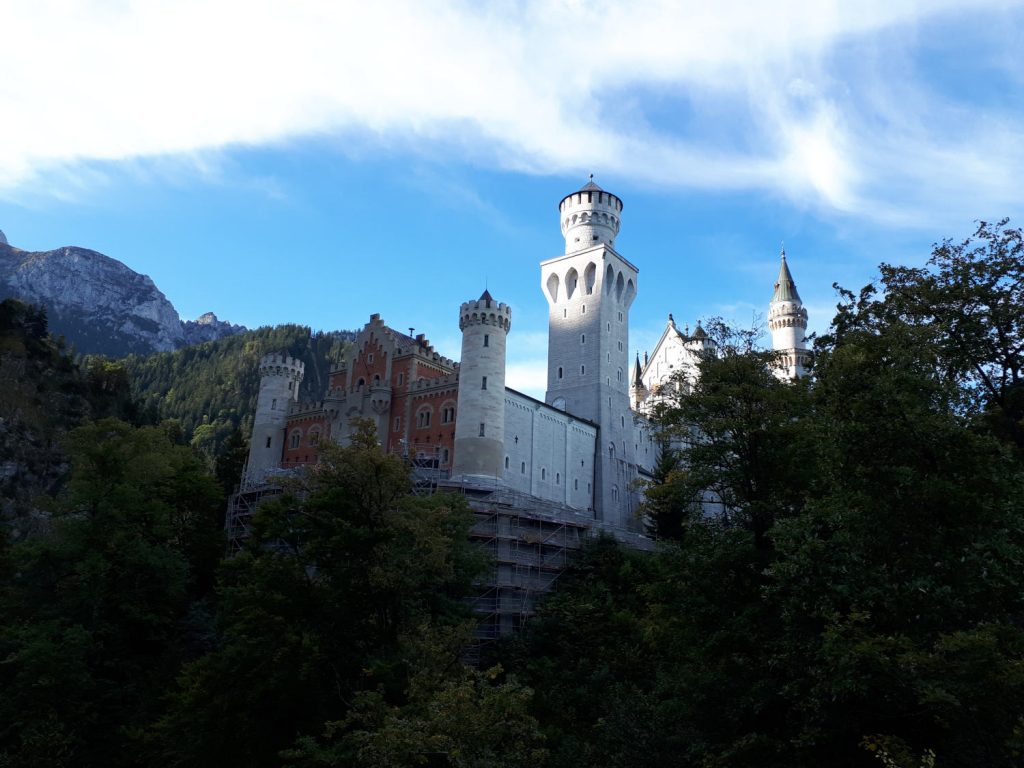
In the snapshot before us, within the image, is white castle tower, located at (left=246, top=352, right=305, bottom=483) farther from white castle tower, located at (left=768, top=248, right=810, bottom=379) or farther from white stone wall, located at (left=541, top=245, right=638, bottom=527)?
white castle tower, located at (left=768, top=248, right=810, bottom=379)

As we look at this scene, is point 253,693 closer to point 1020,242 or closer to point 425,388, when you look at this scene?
point 1020,242

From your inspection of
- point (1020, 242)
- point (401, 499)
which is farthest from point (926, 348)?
point (401, 499)

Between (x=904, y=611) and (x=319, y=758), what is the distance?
14.2m

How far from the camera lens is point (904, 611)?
56.5 feet

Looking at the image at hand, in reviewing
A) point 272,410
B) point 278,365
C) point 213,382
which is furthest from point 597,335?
point 213,382

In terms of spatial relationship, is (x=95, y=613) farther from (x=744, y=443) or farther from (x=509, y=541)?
(x=744, y=443)

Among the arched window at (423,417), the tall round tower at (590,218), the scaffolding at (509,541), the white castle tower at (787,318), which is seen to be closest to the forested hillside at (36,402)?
the scaffolding at (509,541)

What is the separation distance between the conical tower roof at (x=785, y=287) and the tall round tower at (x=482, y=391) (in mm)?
40902

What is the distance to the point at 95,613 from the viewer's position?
33375 mm

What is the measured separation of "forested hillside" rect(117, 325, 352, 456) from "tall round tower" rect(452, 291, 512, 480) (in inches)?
3616

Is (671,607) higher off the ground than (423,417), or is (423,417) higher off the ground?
(423,417)

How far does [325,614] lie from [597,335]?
4246 cm

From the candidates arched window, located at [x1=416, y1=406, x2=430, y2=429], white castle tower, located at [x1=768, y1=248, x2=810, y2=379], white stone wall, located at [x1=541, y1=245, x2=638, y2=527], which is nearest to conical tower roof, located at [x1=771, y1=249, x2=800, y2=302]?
white castle tower, located at [x1=768, y1=248, x2=810, y2=379]

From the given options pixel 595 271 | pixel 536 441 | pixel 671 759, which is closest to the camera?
pixel 671 759
